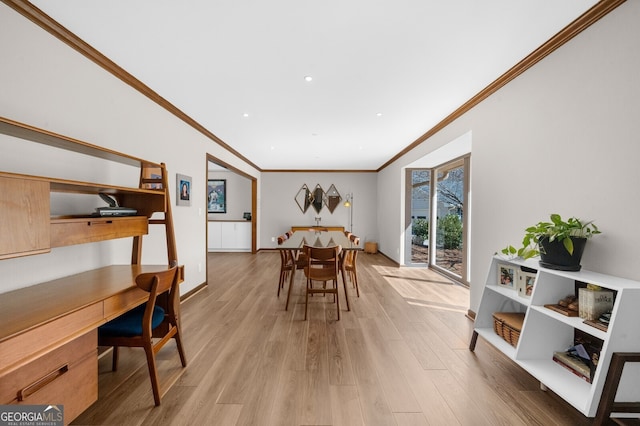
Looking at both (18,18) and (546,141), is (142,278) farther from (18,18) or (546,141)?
(546,141)

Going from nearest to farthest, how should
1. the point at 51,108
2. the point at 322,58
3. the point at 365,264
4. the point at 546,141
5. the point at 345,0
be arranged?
the point at 345,0, the point at 51,108, the point at 546,141, the point at 322,58, the point at 365,264

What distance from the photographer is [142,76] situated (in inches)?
95.7

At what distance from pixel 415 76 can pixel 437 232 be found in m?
3.78

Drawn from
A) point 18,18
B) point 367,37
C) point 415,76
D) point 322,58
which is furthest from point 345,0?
point 18,18

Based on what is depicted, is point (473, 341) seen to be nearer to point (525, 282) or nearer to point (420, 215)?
→ point (525, 282)

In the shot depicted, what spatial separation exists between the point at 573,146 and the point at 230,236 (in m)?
7.16

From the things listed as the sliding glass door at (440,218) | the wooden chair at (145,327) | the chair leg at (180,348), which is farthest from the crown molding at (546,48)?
the chair leg at (180,348)

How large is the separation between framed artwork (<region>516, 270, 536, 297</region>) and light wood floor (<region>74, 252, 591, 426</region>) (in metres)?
0.64

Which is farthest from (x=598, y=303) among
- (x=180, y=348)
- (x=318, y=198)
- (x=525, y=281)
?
(x=318, y=198)

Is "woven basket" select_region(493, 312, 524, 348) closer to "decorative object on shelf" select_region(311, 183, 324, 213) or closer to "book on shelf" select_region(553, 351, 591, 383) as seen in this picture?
"book on shelf" select_region(553, 351, 591, 383)

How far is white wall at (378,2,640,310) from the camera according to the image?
148 centimetres

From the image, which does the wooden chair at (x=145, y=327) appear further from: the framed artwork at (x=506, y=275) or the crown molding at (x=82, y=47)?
the framed artwork at (x=506, y=275)

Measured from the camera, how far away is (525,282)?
196 centimetres

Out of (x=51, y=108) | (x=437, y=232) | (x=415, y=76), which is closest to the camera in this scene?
(x=51, y=108)
